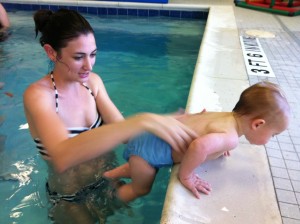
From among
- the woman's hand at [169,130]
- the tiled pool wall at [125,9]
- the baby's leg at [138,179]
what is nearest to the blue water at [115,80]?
the tiled pool wall at [125,9]

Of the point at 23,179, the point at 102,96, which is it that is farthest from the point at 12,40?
the point at 102,96

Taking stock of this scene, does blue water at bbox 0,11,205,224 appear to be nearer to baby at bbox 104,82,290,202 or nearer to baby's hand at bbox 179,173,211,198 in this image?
baby at bbox 104,82,290,202

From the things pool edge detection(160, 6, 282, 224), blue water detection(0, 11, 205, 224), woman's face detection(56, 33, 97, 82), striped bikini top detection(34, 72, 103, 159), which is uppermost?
woman's face detection(56, 33, 97, 82)

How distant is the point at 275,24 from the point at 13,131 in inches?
194

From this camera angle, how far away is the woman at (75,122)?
130 centimetres

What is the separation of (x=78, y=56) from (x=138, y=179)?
77 centimetres

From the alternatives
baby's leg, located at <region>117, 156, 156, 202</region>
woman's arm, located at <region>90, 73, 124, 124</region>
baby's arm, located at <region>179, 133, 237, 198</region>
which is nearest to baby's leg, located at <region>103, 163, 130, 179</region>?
baby's leg, located at <region>117, 156, 156, 202</region>

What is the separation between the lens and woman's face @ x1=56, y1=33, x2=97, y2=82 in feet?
4.96

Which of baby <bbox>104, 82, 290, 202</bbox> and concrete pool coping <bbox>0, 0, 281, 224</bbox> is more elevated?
baby <bbox>104, 82, 290, 202</bbox>

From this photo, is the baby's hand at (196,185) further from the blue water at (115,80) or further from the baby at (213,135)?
the blue water at (115,80)

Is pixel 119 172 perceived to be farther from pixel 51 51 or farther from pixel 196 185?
pixel 51 51

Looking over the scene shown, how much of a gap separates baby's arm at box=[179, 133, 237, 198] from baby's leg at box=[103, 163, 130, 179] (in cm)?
41

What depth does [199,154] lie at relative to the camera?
1.48 meters

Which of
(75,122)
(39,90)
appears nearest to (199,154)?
(75,122)
